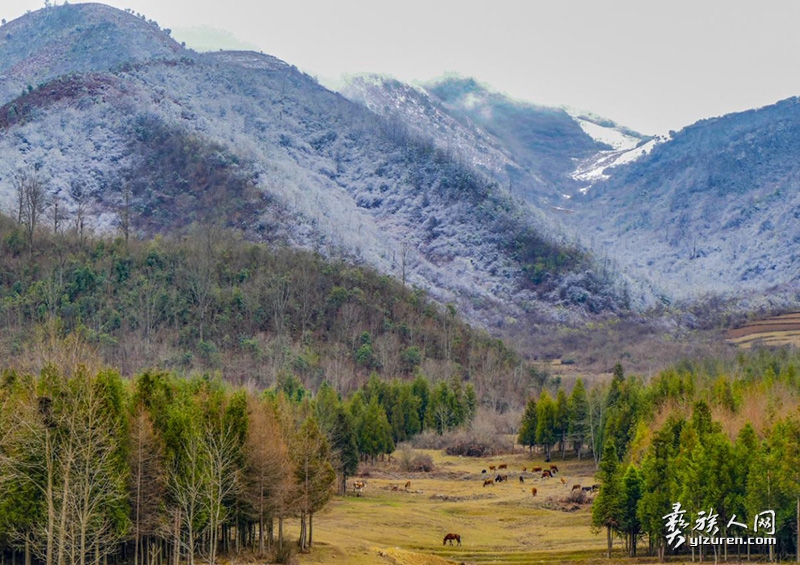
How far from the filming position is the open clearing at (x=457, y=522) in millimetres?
61969

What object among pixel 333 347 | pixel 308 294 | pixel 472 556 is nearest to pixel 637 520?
pixel 472 556

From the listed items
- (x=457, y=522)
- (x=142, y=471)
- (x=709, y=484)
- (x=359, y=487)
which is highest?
(x=142, y=471)

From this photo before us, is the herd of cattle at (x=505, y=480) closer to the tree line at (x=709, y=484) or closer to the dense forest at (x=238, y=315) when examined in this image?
the tree line at (x=709, y=484)

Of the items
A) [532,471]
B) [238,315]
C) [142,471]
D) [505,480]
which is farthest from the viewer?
[238,315]

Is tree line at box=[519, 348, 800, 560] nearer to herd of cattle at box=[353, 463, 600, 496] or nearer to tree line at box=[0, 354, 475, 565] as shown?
herd of cattle at box=[353, 463, 600, 496]

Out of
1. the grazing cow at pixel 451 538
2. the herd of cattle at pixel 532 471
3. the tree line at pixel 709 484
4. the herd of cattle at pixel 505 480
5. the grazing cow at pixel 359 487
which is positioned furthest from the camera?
the herd of cattle at pixel 532 471

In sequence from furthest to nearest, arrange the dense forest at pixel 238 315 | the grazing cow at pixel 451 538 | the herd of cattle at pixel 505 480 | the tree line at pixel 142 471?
the dense forest at pixel 238 315, the herd of cattle at pixel 505 480, the grazing cow at pixel 451 538, the tree line at pixel 142 471

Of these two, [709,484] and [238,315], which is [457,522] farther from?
[238,315]

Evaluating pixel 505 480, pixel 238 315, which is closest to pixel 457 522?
pixel 505 480

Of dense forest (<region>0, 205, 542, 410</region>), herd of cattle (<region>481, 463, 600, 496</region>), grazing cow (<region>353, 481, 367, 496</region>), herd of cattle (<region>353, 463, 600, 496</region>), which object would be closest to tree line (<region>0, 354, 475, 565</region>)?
grazing cow (<region>353, 481, 367, 496</region>)

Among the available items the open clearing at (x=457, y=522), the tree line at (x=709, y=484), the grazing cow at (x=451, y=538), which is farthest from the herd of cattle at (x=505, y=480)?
the grazing cow at (x=451, y=538)

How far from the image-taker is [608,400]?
110 m

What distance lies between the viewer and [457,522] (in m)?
75.4

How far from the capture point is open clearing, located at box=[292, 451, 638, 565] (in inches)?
2440
